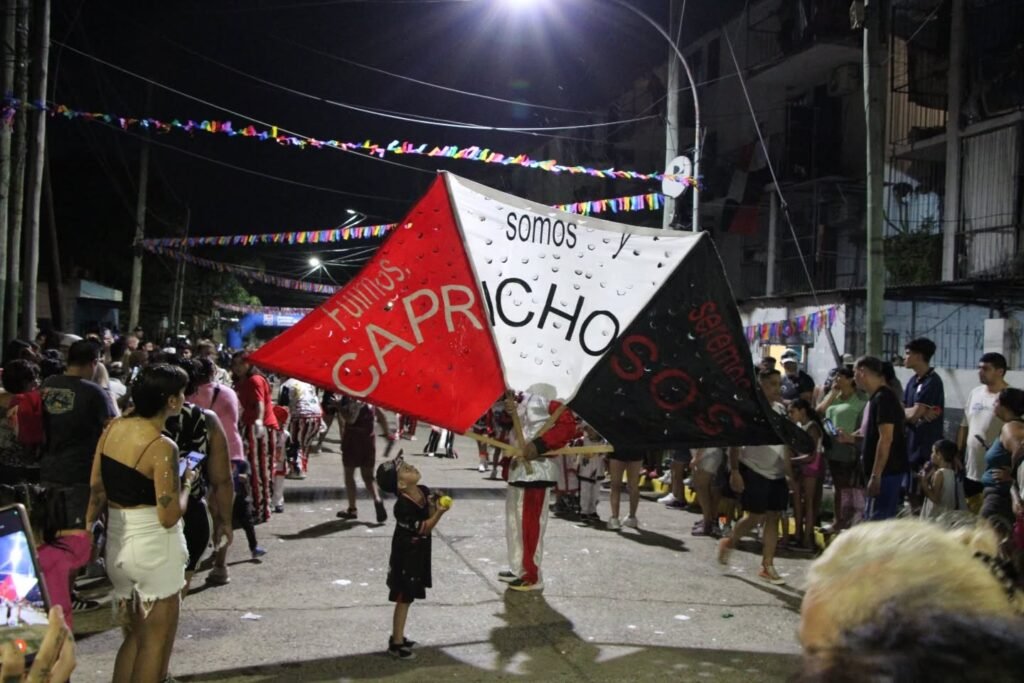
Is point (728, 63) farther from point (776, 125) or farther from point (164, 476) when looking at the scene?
point (164, 476)

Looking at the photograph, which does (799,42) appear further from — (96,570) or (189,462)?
(189,462)

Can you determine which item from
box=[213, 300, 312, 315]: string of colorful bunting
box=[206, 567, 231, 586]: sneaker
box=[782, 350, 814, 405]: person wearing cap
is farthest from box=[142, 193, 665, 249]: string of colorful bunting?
box=[213, 300, 312, 315]: string of colorful bunting

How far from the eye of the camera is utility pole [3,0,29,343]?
1222cm

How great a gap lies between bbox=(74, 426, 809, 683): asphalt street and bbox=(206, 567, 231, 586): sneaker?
0.08 m

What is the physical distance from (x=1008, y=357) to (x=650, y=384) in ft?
36.3

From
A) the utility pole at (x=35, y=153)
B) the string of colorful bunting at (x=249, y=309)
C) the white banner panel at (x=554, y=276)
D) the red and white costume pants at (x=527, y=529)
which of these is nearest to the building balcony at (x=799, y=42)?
the utility pole at (x=35, y=153)

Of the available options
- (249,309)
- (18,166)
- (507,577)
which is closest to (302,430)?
(507,577)

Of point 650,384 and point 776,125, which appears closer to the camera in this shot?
point 650,384

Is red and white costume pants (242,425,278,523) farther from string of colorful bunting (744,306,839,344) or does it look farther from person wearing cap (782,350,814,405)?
string of colorful bunting (744,306,839,344)

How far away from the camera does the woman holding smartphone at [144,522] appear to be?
4168 millimetres

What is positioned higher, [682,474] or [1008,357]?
[1008,357]

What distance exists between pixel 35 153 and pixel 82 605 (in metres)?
9.17

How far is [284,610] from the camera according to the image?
627 centimetres

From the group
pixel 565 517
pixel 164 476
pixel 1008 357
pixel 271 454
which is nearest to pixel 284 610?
pixel 164 476
